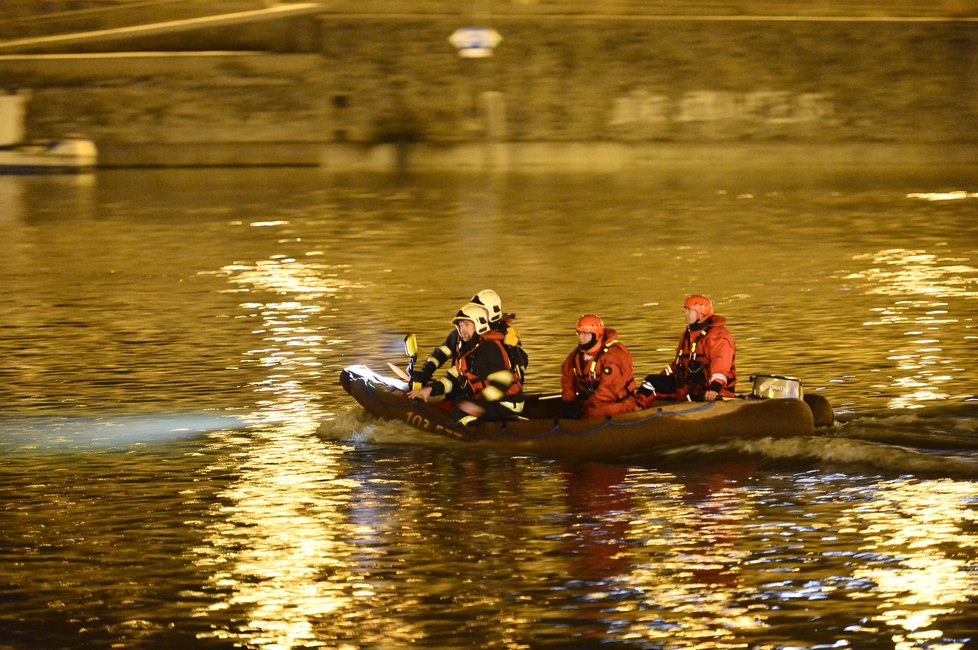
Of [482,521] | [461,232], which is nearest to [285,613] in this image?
[482,521]

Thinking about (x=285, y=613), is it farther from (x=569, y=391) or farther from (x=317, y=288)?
(x=317, y=288)

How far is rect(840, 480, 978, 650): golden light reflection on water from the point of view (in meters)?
8.76

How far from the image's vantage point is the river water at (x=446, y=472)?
892 centimetres

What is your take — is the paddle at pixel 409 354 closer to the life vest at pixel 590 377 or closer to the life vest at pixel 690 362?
the life vest at pixel 590 377

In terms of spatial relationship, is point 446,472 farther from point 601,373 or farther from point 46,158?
point 46,158

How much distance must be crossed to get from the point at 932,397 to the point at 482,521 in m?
5.27

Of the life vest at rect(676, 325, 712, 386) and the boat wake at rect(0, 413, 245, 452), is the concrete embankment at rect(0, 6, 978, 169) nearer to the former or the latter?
the boat wake at rect(0, 413, 245, 452)

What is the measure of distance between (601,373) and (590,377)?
0.34 ft

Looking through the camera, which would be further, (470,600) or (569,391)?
(569,391)

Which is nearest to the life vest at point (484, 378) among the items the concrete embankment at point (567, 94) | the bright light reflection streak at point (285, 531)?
the bright light reflection streak at point (285, 531)

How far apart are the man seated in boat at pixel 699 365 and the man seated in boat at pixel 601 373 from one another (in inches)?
8.8

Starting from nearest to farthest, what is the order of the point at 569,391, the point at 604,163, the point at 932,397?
the point at 569,391
the point at 932,397
the point at 604,163

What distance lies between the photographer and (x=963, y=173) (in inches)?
1598

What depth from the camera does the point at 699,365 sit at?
13.3m
